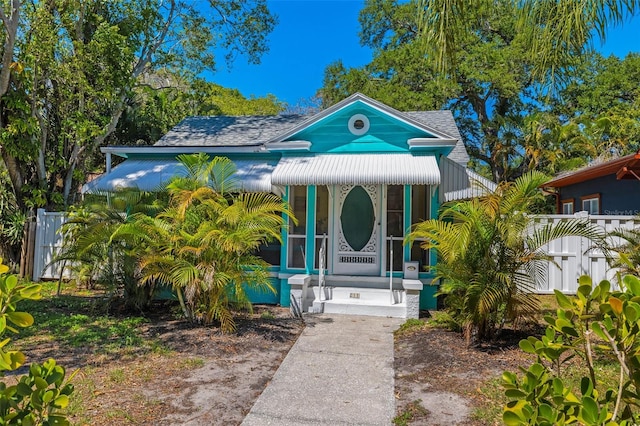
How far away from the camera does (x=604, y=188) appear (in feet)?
46.2

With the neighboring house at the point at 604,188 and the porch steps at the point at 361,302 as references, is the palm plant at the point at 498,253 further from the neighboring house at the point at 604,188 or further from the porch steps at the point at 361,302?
the neighboring house at the point at 604,188

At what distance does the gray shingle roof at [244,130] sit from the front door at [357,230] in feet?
9.15

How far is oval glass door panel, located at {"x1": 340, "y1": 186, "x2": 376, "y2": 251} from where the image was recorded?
10766 millimetres

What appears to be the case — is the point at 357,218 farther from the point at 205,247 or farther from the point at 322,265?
Result: the point at 205,247

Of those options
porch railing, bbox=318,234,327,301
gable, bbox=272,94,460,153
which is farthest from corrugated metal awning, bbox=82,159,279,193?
porch railing, bbox=318,234,327,301

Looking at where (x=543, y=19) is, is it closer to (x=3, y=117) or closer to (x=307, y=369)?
(x=307, y=369)

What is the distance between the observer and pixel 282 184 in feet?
32.5

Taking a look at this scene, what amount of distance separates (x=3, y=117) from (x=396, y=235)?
39.6ft

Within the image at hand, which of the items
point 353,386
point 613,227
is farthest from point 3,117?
point 613,227

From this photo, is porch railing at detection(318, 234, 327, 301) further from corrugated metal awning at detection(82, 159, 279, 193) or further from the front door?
corrugated metal awning at detection(82, 159, 279, 193)

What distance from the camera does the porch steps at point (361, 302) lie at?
943 cm

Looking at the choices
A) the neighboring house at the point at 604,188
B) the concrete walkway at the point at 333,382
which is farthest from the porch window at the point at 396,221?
the neighboring house at the point at 604,188

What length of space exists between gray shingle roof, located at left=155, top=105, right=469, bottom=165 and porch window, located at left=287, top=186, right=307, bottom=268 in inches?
74.1

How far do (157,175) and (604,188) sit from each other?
47.6 feet
